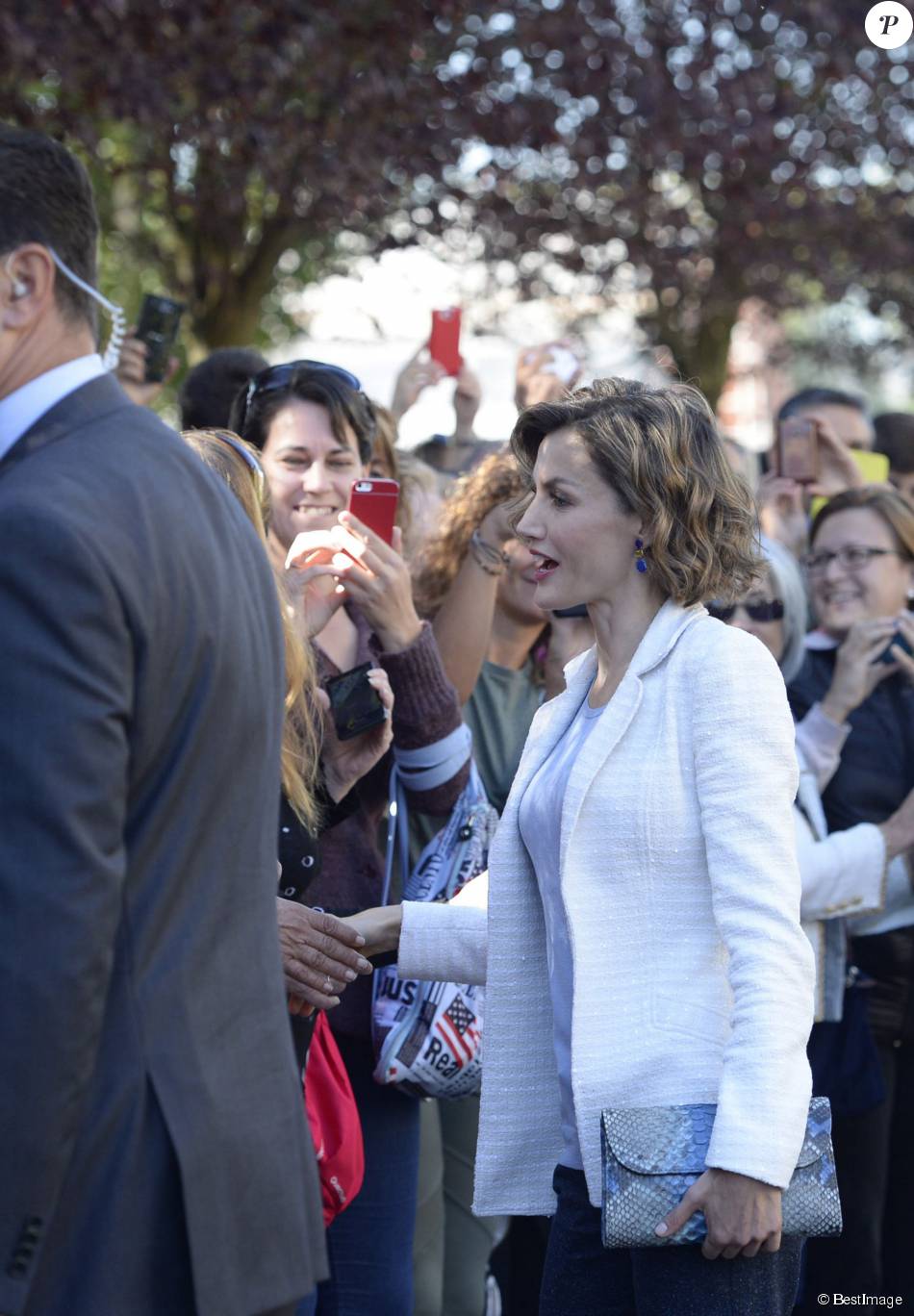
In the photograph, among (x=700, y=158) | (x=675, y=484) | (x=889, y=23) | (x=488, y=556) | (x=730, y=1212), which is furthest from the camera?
(x=700, y=158)

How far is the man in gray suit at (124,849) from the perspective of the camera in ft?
5.80

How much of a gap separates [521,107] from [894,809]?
5131 millimetres

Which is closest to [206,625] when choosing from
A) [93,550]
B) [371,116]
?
[93,550]

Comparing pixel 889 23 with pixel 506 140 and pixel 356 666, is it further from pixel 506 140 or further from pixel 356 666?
pixel 356 666

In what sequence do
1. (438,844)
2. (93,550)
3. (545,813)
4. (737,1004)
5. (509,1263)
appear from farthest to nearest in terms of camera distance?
(509,1263) → (438,844) → (545,813) → (737,1004) → (93,550)

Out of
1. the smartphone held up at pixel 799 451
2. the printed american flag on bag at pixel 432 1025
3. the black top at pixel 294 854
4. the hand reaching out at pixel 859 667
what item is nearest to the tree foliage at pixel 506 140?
the smartphone held up at pixel 799 451

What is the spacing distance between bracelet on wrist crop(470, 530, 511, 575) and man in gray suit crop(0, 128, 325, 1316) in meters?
2.10

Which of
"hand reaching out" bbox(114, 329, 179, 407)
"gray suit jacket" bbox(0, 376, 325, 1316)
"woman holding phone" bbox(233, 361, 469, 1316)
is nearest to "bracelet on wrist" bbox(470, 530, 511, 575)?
"woman holding phone" bbox(233, 361, 469, 1316)

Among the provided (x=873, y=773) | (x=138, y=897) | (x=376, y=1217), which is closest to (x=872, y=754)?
(x=873, y=773)

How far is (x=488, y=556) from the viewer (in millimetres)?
4211

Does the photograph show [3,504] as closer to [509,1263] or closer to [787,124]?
[509,1263]

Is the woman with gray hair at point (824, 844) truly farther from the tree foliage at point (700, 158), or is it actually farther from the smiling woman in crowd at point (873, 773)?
the tree foliage at point (700, 158)

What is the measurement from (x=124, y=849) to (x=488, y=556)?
2444 mm

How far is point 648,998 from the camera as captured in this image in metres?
2.56
